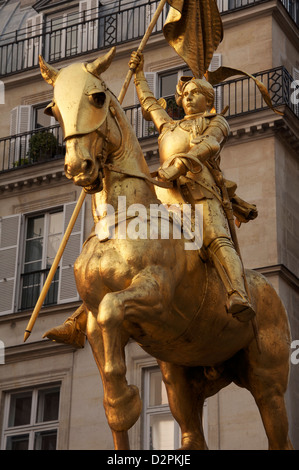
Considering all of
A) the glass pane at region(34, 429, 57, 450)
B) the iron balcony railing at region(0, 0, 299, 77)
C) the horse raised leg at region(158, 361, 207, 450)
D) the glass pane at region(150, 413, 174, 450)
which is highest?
the iron balcony railing at region(0, 0, 299, 77)

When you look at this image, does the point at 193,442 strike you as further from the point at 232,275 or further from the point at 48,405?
the point at 48,405

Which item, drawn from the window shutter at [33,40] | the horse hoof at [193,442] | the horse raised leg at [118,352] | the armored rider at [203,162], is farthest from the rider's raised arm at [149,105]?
the window shutter at [33,40]

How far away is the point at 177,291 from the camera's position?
26.8 ft

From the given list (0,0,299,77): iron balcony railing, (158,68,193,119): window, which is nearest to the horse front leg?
(158,68,193,119): window

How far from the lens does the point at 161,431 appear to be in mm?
19484

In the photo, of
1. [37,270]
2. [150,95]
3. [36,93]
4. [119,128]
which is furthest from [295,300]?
[119,128]

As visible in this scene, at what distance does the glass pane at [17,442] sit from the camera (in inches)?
820

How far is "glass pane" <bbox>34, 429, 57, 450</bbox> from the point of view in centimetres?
2061

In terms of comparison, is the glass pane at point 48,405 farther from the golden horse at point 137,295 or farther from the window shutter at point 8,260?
the golden horse at point 137,295

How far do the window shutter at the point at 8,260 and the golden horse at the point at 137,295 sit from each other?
1341 centimetres

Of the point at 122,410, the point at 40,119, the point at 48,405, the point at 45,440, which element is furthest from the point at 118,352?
the point at 40,119

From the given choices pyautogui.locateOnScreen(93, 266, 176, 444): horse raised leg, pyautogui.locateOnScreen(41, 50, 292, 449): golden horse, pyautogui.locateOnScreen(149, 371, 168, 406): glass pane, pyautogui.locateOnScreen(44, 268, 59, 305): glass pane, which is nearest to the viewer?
pyautogui.locateOnScreen(93, 266, 176, 444): horse raised leg

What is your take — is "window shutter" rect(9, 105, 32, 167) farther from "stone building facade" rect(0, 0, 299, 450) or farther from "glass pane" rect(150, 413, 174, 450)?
"glass pane" rect(150, 413, 174, 450)
